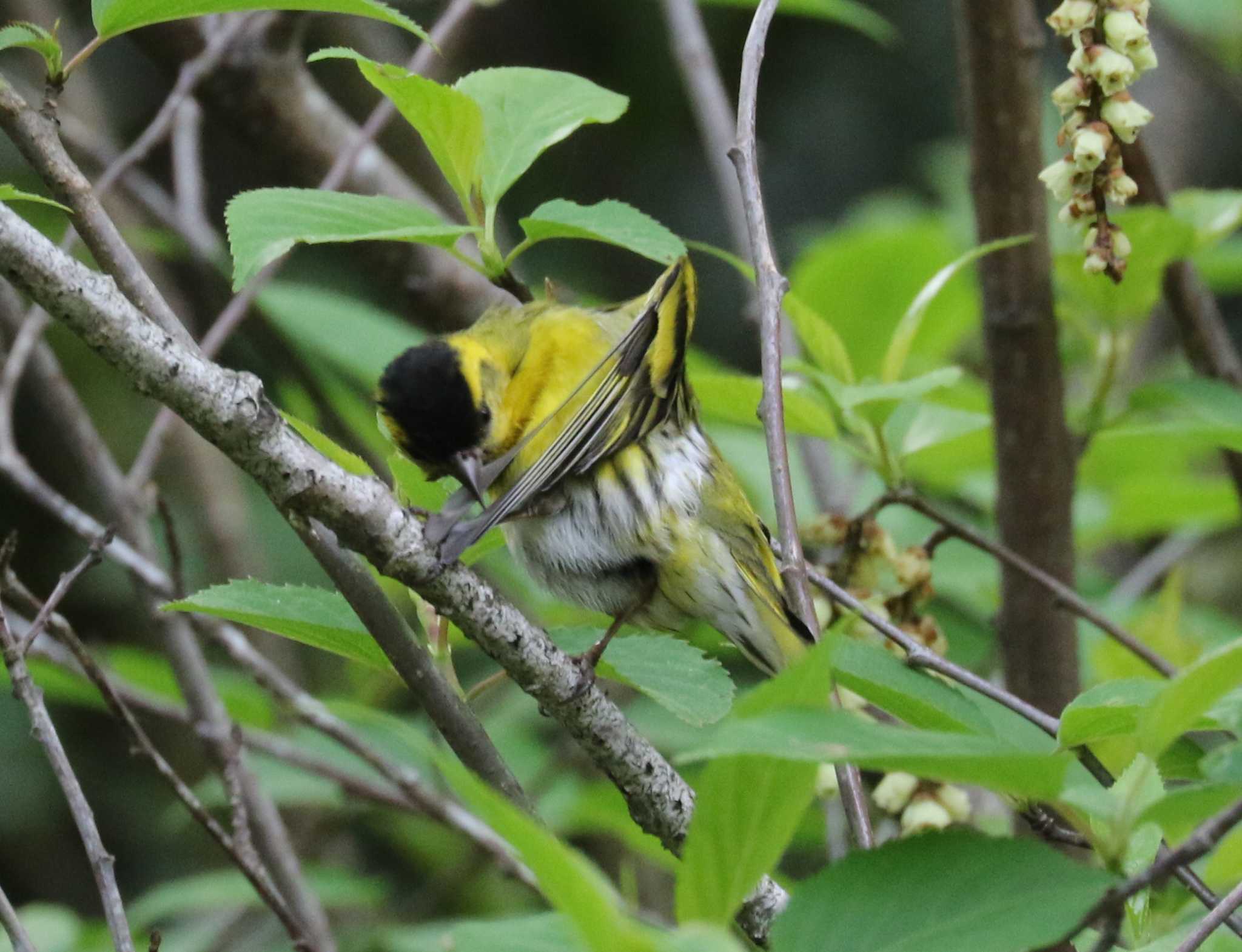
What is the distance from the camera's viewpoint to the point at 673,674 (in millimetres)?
1493

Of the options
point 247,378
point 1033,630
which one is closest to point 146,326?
point 247,378

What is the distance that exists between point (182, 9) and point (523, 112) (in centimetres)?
43

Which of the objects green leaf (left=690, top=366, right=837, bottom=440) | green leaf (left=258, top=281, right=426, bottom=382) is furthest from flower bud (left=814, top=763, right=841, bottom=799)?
green leaf (left=258, top=281, right=426, bottom=382)

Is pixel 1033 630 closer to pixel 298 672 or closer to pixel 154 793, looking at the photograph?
pixel 298 672

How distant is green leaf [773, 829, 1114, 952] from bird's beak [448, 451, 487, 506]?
2.83ft

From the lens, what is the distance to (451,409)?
1882 millimetres

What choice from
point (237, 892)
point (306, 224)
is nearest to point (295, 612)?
point (306, 224)

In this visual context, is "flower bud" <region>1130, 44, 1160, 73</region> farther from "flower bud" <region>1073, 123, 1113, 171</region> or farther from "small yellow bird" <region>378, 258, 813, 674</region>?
"small yellow bird" <region>378, 258, 813, 674</region>

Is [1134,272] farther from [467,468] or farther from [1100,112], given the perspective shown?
[467,468]

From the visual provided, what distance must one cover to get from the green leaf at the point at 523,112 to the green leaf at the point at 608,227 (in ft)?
0.24

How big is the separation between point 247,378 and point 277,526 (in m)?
4.66

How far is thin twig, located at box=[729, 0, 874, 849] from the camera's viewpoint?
1.44 m

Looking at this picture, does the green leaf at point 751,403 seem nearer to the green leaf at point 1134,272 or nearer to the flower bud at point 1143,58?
the green leaf at point 1134,272

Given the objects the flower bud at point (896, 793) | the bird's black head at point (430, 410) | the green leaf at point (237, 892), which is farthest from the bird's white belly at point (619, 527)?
the green leaf at point (237, 892)
